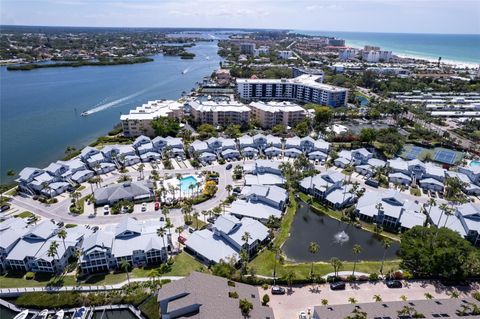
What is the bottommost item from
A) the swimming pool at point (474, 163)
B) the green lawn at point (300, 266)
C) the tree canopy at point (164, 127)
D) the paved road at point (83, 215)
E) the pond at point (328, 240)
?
the pond at point (328, 240)

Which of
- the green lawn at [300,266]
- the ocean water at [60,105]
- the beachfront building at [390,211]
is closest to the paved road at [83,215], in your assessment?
the green lawn at [300,266]

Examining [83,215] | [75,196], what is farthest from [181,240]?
[75,196]

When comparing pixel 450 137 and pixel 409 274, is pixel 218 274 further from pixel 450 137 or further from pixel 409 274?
pixel 450 137

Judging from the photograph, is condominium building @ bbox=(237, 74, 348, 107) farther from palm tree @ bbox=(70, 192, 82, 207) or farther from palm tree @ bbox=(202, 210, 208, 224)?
palm tree @ bbox=(70, 192, 82, 207)

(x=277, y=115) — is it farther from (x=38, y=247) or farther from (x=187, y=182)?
(x=38, y=247)

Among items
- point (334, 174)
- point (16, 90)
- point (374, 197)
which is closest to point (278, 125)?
point (334, 174)

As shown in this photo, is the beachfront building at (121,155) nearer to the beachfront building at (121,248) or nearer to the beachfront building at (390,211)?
the beachfront building at (121,248)
